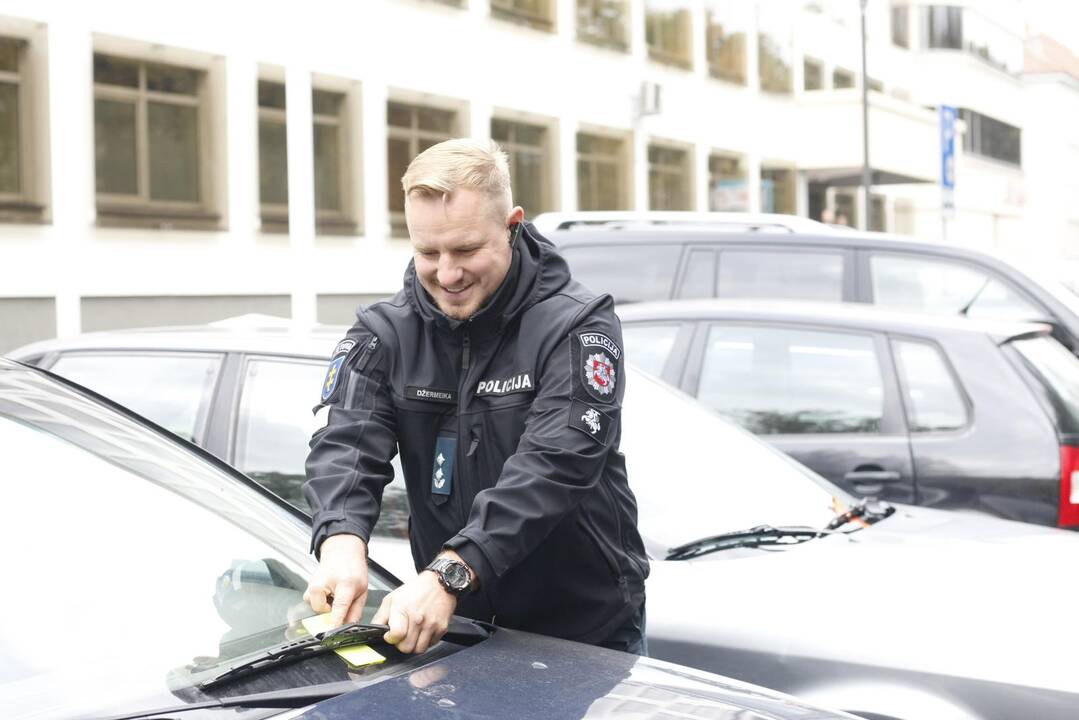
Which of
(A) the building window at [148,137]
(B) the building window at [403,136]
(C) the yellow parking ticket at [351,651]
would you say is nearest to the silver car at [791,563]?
(C) the yellow parking ticket at [351,651]

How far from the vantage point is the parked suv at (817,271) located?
7.50 meters

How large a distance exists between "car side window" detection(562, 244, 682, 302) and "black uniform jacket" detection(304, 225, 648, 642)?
17.7 ft

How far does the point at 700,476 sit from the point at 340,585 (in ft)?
6.49

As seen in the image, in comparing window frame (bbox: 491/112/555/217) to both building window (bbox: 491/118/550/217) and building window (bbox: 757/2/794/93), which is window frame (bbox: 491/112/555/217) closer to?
building window (bbox: 491/118/550/217)

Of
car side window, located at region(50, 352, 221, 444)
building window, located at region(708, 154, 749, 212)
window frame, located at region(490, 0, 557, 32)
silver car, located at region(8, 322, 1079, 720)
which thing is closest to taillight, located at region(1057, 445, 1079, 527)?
silver car, located at region(8, 322, 1079, 720)

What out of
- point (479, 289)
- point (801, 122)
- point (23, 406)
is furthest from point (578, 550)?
point (801, 122)

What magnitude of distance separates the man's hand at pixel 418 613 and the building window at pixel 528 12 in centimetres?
2113

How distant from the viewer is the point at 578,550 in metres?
2.82

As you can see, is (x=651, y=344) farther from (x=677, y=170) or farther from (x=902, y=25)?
(x=902, y=25)

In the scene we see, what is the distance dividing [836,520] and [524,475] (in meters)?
2.03

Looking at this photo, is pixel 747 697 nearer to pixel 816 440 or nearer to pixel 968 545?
pixel 968 545

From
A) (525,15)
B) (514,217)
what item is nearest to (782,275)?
(514,217)

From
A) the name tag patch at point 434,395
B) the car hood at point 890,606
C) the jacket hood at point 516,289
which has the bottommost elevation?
the car hood at point 890,606

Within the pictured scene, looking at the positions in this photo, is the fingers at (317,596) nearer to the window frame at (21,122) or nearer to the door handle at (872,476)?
the door handle at (872,476)
